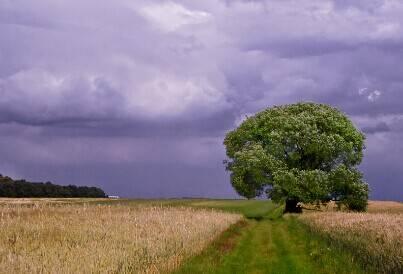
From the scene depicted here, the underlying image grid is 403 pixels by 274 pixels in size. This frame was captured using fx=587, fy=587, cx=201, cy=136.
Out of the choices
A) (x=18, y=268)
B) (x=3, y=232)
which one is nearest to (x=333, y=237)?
(x=3, y=232)

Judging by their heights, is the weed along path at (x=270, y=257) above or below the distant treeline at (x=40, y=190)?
below

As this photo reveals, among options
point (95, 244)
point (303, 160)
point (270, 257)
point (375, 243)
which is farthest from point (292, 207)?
point (95, 244)

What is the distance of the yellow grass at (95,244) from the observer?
1736 centimetres

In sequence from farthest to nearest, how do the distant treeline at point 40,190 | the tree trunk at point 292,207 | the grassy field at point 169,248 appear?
the distant treeline at point 40,190
the tree trunk at point 292,207
the grassy field at point 169,248

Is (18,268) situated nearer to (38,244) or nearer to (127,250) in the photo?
(38,244)

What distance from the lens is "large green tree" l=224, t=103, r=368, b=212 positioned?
230 feet

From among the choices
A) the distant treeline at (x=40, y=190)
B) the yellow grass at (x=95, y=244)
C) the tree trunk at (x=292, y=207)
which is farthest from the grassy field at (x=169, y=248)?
the distant treeline at (x=40, y=190)

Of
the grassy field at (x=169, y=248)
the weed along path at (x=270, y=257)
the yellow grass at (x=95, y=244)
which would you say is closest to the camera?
the yellow grass at (x=95, y=244)

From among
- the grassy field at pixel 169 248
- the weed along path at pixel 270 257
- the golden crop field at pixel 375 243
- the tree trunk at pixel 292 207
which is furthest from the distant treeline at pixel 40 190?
the golden crop field at pixel 375 243

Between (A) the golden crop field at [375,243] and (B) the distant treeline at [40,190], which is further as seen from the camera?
(B) the distant treeline at [40,190]

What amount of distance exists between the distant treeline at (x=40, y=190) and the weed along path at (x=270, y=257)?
110914mm

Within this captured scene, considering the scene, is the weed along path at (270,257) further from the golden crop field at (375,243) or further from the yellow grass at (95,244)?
the yellow grass at (95,244)

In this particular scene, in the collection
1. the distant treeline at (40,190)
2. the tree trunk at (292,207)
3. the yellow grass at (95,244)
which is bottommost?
the yellow grass at (95,244)

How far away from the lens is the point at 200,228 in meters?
35.4
